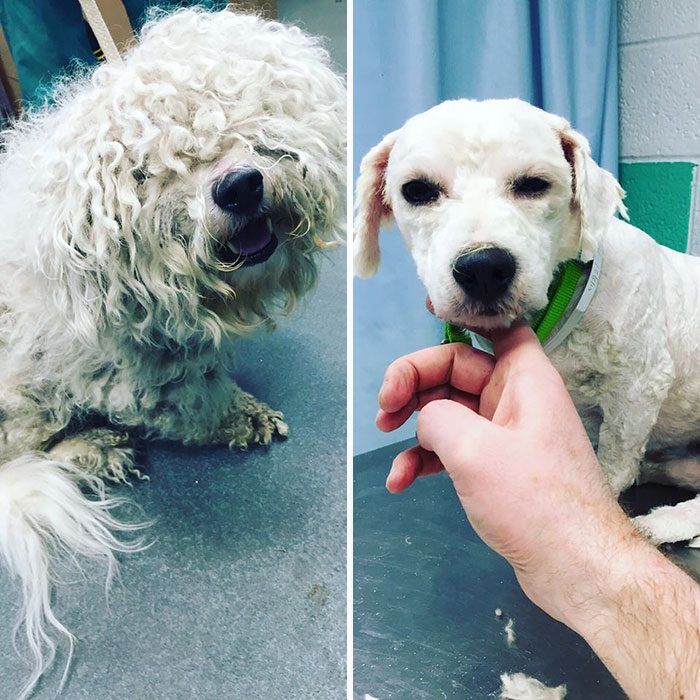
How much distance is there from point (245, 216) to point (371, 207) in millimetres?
138

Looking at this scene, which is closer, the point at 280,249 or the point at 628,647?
the point at 628,647

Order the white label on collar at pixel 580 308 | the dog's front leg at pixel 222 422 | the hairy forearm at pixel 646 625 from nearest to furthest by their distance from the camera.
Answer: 1. the hairy forearm at pixel 646 625
2. the white label on collar at pixel 580 308
3. the dog's front leg at pixel 222 422

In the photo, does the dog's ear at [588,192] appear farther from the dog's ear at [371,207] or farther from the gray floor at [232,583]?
the gray floor at [232,583]

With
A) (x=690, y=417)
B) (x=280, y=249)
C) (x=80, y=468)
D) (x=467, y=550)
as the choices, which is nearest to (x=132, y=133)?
(x=280, y=249)

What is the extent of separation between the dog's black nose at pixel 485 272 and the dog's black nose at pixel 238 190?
25 cm

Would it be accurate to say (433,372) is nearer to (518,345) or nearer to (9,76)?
(518,345)

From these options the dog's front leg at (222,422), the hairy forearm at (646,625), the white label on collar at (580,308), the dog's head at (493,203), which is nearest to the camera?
the hairy forearm at (646,625)

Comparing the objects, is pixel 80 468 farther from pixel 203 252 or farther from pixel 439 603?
pixel 439 603

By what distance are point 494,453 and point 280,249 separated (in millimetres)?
408

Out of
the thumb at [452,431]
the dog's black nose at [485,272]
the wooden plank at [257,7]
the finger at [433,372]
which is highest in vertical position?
the wooden plank at [257,7]

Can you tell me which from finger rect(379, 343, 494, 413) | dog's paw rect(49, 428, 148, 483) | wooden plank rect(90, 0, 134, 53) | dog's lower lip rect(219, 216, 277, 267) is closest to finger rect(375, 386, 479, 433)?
finger rect(379, 343, 494, 413)

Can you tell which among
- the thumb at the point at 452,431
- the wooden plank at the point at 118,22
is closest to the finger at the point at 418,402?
the thumb at the point at 452,431

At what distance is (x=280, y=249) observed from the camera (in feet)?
2.57

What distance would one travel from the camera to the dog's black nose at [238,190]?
2.11 feet
